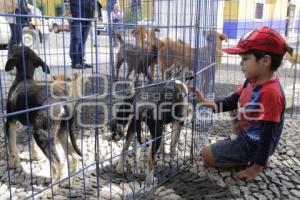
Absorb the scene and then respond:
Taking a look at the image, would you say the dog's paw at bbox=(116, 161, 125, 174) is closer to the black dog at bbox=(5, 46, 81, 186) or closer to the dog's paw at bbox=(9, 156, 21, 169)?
the black dog at bbox=(5, 46, 81, 186)

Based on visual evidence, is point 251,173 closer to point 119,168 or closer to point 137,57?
point 119,168

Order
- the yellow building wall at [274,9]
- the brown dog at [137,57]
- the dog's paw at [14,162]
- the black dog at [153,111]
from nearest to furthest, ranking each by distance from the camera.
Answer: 1. the black dog at [153,111]
2. the dog's paw at [14,162]
3. the brown dog at [137,57]
4. the yellow building wall at [274,9]

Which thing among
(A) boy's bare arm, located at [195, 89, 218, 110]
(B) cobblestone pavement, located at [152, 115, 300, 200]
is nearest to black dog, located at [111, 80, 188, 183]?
(A) boy's bare arm, located at [195, 89, 218, 110]

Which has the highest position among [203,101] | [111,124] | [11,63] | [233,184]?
[11,63]

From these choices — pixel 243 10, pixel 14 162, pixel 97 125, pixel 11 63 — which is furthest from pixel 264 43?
pixel 243 10

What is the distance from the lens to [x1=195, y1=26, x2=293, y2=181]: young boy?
8.29 feet

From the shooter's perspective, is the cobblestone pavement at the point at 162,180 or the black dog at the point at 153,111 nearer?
the cobblestone pavement at the point at 162,180

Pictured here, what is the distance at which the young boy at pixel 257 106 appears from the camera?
8.29 feet

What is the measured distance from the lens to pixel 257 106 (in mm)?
2662

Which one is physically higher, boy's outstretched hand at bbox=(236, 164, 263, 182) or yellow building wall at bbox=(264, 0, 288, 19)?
yellow building wall at bbox=(264, 0, 288, 19)

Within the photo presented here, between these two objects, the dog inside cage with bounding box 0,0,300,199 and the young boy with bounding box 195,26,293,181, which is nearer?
the dog inside cage with bounding box 0,0,300,199

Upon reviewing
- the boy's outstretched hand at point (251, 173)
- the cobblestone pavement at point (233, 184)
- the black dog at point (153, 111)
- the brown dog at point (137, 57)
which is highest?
the brown dog at point (137, 57)

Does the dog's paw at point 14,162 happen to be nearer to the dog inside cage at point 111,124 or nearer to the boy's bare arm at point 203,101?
the dog inside cage at point 111,124

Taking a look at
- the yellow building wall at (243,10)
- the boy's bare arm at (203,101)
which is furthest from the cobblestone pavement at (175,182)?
the yellow building wall at (243,10)
